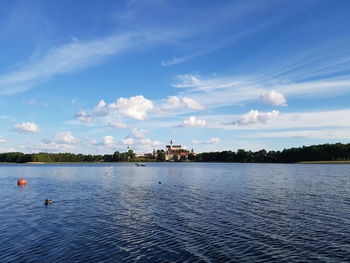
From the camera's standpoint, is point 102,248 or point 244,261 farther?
point 102,248

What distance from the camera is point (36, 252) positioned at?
Answer: 23953 millimetres

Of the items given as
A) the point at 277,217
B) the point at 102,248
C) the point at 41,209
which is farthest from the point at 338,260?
the point at 41,209

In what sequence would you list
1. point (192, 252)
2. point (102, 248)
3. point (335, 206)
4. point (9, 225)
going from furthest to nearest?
1. point (335, 206)
2. point (9, 225)
3. point (102, 248)
4. point (192, 252)

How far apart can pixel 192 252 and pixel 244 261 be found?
4149mm

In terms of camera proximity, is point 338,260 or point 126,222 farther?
point 126,222

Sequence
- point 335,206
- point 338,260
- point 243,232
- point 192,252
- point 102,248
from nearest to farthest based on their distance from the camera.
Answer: point 338,260
point 192,252
point 102,248
point 243,232
point 335,206

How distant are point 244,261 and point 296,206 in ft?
78.4

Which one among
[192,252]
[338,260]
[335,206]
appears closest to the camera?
[338,260]

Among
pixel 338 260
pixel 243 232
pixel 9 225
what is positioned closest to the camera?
pixel 338 260

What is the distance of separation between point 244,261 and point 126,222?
1675cm

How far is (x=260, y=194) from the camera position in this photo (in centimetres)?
5466

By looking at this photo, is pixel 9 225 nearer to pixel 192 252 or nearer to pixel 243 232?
pixel 192 252

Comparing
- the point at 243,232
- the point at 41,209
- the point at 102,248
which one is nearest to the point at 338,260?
the point at 243,232

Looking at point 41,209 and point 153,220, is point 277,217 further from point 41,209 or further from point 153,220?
point 41,209
